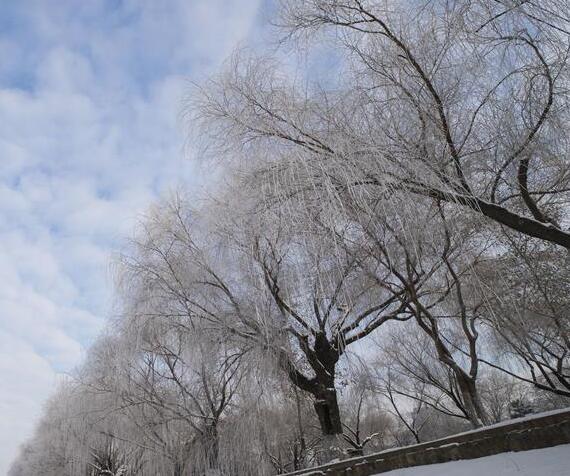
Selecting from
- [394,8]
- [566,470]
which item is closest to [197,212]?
[394,8]

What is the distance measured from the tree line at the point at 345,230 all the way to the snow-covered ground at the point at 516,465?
2088 millimetres

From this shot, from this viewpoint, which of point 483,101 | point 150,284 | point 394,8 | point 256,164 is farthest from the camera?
point 150,284

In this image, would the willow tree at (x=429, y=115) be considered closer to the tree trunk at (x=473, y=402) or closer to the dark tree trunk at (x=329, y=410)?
the tree trunk at (x=473, y=402)

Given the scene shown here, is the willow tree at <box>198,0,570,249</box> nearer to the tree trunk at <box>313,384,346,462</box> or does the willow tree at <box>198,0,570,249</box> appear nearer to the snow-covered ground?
the snow-covered ground

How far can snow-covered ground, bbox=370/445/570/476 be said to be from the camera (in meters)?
3.15

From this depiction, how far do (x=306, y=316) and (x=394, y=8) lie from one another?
530 cm

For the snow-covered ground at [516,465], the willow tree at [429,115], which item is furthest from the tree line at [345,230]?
the snow-covered ground at [516,465]

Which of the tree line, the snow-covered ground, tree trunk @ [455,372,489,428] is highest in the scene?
the tree line

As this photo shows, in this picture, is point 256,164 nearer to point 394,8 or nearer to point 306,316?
point 394,8

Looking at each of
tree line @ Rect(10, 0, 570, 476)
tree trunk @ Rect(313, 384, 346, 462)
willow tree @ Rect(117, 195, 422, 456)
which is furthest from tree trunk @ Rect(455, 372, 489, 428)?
tree trunk @ Rect(313, 384, 346, 462)

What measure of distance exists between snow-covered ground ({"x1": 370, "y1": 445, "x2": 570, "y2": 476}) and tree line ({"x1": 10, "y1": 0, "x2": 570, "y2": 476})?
6.85 ft

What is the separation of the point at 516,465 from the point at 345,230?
299 cm

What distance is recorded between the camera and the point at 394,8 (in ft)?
17.0

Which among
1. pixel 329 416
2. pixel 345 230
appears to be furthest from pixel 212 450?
pixel 345 230
